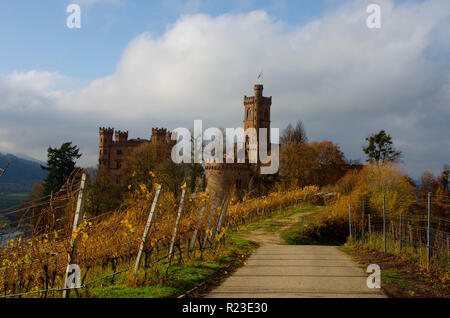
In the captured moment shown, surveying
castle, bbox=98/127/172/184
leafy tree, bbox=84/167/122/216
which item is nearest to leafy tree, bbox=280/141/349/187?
leafy tree, bbox=84/167/122/216

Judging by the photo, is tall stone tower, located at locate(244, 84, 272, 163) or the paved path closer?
the paved path

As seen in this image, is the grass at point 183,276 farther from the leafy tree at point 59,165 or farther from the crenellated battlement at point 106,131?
the crenellated battlement at point 106,131

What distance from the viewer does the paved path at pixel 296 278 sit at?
841cm

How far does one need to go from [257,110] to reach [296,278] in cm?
8317

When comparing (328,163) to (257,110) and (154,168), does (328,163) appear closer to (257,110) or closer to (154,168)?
(154,168)

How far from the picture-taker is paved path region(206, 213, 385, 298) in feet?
27.6

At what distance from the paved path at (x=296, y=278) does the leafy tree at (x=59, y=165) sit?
40.0m

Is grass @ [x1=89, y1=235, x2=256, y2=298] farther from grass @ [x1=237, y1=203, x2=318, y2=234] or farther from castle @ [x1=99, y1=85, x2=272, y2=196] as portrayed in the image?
castle @ [x1=99, y1=85, x2=272, y2=196]

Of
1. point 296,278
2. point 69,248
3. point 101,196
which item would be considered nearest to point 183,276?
point 296,278

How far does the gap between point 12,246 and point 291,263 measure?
8.11 m

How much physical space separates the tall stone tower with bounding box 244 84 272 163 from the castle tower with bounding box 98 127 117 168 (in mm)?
30523

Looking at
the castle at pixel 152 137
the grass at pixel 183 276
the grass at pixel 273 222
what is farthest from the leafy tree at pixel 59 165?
the grass at pixel 183 276

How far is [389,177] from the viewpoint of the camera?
3111cm

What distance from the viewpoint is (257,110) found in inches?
3612
